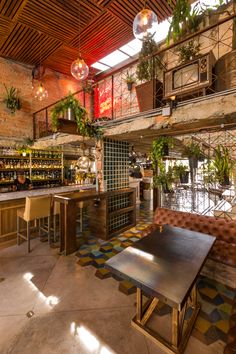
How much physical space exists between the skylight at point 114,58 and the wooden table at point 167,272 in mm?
6738

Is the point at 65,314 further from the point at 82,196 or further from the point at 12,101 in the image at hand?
the point at 12,101

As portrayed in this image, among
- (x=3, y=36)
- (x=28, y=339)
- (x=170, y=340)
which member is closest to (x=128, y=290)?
(x=170, y=340)

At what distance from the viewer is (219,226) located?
279cm

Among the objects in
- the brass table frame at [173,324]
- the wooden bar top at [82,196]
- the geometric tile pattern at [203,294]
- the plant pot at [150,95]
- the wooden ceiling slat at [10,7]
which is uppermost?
the wooden ceiling slat at [10,7]

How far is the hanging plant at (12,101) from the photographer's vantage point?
19.4ft

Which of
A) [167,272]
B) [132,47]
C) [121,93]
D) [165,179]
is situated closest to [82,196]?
[165,179]

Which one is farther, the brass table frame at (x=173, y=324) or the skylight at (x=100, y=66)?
the skylight at (x=100, y=66)

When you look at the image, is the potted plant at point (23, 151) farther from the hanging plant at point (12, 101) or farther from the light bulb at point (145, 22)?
the light bulb at point (145, 22)

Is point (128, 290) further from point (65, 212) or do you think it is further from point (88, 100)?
point (88, 100)

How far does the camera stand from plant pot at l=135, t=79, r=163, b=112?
11.5 ft

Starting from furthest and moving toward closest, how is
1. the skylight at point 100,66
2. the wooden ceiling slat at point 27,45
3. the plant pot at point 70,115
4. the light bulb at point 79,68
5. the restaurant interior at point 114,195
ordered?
1. the skylight at point 100,66
2. the wooden ceiling slat at point 27,45
3. the plant pot at point 70,115
4. the light bulb at point 79,68
5. the restaurant interior at point 114,195

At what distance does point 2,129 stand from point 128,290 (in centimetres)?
613

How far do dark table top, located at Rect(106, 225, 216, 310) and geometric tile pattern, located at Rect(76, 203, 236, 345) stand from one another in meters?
0.84

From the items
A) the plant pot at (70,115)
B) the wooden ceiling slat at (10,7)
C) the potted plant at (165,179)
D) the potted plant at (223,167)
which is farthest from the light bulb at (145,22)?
the wooden ceiling slat at (10,7)
